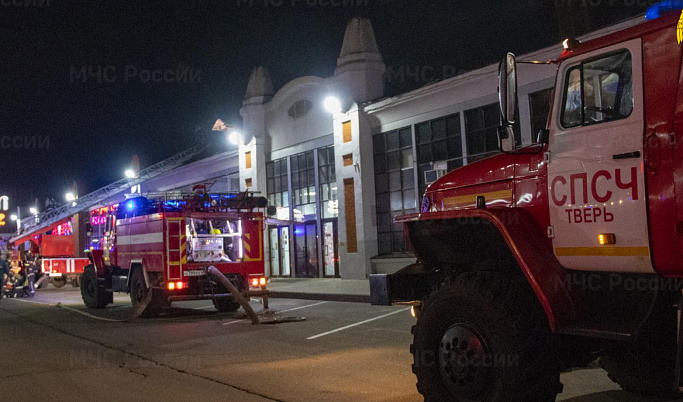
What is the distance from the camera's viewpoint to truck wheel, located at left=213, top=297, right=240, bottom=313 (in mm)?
14867

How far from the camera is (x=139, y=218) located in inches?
591

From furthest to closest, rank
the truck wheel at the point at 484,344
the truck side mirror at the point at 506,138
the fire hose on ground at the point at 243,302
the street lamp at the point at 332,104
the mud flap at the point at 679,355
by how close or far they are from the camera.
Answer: the street lamp at the point at 332,104
the fire hose on ground at the point at 243,302
the truck side mirror at the point at 506,138
the truck wheel at the point at 484,344
the mud flap at the point at 679,355

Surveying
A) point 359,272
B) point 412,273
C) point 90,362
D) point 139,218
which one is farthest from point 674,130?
point 359,272

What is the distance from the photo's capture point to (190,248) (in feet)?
46.9

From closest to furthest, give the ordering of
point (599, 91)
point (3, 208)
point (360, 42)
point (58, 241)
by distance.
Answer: point (599, 91) → point (360, 42) → point (3, 208) → point (58, 241)

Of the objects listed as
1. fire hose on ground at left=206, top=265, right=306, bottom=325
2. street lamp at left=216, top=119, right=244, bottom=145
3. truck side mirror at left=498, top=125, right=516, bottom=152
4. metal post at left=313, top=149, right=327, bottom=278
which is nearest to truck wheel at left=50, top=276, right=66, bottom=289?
street lamp at left=216, top=119, right=244, bottom=145

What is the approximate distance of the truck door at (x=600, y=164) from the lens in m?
4.39

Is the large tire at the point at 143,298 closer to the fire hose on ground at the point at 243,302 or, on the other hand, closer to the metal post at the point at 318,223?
the fire hose on ground at the point at 243,302

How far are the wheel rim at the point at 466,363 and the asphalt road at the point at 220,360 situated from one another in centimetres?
112

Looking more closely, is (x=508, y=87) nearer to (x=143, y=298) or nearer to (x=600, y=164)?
(x=600, y=164)

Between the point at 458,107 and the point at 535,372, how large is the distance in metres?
15.9

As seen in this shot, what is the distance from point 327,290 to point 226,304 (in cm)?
467

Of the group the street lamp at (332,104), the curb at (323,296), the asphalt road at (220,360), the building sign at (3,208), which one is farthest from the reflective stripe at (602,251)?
the building sign at (3,208)

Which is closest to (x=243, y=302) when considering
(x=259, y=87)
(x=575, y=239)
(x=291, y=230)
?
(x=575, y=239)
